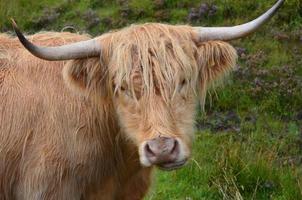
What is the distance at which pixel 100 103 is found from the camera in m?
5.98

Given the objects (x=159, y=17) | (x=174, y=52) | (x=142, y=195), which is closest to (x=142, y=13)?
(x=159, y=17)

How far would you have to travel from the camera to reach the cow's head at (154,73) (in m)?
5.34

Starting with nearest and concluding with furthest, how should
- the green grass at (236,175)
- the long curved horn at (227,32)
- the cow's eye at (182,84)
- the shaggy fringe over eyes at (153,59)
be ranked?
the shaggy fringe over eyes at (153,59)
the cow's eye at (182,84)
the long curved horn at (227,32)
the green grass at (236,175)

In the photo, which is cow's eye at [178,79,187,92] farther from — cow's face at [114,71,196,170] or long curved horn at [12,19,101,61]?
long curved horn at [12,19,101,61]

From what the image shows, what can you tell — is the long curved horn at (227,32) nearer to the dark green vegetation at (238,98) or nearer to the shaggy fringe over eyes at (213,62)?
the shaggy fringe over eyes at (213,62)

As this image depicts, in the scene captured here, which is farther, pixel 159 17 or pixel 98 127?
pixel 159 17

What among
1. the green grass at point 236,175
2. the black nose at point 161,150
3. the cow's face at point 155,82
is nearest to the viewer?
the black nose at point 161,150

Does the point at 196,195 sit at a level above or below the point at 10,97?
below

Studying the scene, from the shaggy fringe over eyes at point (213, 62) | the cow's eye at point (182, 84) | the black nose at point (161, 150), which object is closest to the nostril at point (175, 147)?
the black nose at point (161, 150)

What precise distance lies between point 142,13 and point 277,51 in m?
2.19

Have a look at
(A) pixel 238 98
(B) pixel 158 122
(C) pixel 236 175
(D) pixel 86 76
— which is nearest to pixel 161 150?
(B) pixel 158 122

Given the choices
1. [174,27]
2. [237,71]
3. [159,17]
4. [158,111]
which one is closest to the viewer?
[158,111]

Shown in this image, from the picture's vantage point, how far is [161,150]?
5156mm

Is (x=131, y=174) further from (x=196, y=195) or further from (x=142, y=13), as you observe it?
(x=142, y=13)
